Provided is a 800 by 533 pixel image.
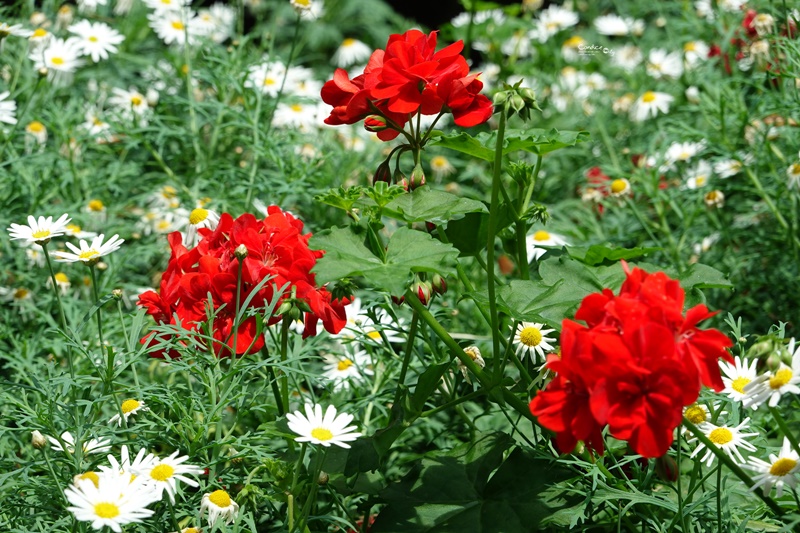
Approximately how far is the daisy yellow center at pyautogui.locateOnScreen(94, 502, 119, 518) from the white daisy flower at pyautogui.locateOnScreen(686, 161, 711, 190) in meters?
1.50

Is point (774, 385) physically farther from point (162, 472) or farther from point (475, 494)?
point (162, 472)

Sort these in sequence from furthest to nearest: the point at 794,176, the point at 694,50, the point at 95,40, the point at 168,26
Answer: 1. the point at 694,50
2. the point at 168,26
3. the point at 95,40
4. the point at 794,176

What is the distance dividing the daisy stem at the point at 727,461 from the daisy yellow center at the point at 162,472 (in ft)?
1.73

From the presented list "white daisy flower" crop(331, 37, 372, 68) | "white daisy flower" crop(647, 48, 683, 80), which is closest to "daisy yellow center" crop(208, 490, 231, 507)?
"white daisy flower" crop(647, 48, 683, 80)

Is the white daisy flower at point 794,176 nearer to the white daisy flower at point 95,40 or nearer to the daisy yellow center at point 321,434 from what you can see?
the daisy yellow center at point 321,434

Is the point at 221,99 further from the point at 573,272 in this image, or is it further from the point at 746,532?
the point at 746,532

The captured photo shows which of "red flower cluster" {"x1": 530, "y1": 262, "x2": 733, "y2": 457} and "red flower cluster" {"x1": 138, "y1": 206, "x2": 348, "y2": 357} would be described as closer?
"red flower cluster" {"x1": 530, "y1": 262, "x2": 733, "y2": 457}

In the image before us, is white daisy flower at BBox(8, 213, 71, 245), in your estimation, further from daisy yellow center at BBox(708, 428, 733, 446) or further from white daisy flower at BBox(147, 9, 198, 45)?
white daisy flower at BBox(147, 9, 198, 45)

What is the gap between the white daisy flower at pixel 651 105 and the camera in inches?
94.7

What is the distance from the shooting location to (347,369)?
152 cm

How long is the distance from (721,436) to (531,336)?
11.9 inches

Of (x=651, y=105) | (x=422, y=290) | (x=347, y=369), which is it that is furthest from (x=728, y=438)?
(x=651, y=105)

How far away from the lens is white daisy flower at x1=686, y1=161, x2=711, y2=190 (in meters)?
2.06

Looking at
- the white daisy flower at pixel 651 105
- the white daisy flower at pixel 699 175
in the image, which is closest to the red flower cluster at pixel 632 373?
the white daisy flower at pixel 699 175
